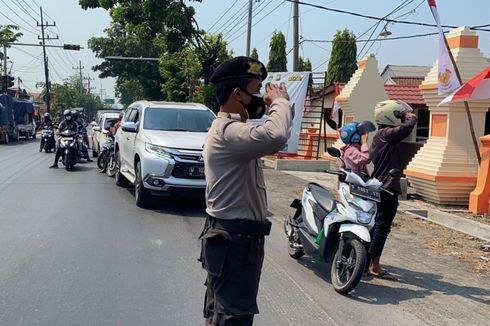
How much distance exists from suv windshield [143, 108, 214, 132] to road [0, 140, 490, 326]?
215 centimetres

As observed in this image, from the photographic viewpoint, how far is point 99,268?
575 centimetres

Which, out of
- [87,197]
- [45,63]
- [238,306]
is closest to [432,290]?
[238,306]

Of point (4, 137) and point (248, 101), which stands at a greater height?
point (248, 101)

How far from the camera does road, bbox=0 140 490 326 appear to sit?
455 centimetres

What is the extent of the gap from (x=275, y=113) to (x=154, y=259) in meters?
3.97

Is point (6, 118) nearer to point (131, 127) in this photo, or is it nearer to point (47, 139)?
point (47, 139)

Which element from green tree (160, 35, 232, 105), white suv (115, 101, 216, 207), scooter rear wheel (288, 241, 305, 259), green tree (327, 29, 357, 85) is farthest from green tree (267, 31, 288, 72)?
scooter rear wheel (288, 241, 305, 259)

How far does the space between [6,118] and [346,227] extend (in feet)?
98.1

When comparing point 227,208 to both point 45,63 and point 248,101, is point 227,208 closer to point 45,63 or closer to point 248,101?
point 248,101

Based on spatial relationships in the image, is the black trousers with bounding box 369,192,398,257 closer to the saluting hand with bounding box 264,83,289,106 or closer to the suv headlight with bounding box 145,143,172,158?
the saluting hand with bounding box 264,83,289,106

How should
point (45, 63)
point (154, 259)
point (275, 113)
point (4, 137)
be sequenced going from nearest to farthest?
point (275, 113), point (154, 259), point (4, 137), point (45, 63)

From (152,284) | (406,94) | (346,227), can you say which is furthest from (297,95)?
(152,284)

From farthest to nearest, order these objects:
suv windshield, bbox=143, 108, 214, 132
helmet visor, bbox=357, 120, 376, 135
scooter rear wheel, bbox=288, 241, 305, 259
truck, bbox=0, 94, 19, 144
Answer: truck, bbox=0, 94, 19, 144 < suv windshield, bbox=143, 108, 214, 132 < scooter rear wheel, bbox=288, 241, 305, 259 < helmet visor, bbox=357, 120, 376, 135

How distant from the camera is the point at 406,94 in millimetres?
19062
